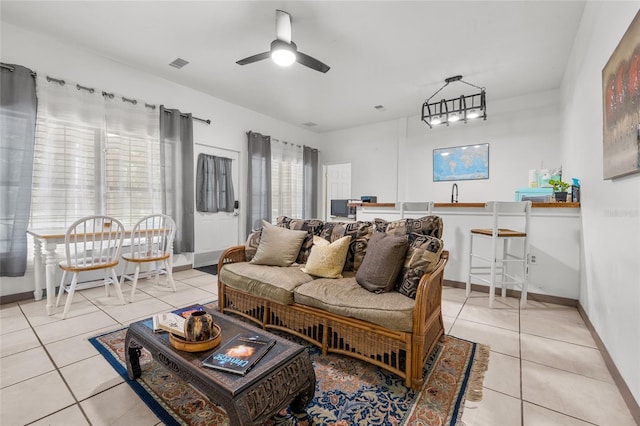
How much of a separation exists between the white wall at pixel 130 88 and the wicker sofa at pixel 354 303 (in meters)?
2.59

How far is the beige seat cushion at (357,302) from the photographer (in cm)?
165

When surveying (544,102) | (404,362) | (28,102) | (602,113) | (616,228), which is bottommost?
(404,362)

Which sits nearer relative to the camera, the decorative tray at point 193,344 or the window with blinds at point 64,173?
the decorative tray at point 193,344

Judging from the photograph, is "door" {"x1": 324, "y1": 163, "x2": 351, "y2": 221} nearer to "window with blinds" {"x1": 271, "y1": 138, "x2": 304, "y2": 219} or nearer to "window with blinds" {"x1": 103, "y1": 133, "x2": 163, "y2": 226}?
"window with blinds" {"x1": 271, "y1": 138, "x2": 304, "y2": 219}

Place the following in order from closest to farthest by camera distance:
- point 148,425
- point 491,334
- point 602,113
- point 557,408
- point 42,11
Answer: point 148,425
point 557,408
point 602,113
point 491,334
point 42,11

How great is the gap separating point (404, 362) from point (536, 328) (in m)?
1.59

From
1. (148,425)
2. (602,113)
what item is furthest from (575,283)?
(148,425)

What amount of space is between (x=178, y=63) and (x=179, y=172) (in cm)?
147

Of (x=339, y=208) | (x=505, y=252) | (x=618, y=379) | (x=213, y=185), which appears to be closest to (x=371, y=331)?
(x=618, y=379)

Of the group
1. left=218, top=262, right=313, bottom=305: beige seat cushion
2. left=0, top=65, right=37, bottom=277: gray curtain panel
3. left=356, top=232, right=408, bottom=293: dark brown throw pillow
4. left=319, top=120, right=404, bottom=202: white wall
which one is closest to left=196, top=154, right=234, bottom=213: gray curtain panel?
left=0, top=65, right=37, bottom=277: gray curtain panel

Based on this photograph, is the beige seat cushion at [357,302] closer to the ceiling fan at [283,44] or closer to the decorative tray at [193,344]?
the decorative tray at [193,344]

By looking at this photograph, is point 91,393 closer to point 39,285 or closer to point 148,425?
point 148,425

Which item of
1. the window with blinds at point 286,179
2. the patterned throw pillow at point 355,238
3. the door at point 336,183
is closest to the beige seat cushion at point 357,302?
the patterned throw pillow at point 355,238

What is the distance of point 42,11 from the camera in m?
2.72
